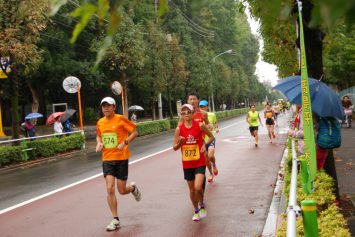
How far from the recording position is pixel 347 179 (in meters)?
9.12

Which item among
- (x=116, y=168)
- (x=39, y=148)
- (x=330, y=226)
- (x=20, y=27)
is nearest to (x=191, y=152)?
(x=116, y=168)

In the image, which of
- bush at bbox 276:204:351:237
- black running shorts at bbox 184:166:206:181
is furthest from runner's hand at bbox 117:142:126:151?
bush at bbox 276:204:351:237

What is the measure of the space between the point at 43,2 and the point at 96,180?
8.61 metres

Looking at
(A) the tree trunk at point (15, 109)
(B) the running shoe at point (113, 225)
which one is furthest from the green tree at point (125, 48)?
(B) the running shoe at point (113, 225)

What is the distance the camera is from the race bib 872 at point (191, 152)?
666cm

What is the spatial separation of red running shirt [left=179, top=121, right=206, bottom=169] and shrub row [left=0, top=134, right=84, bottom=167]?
11138 millimetres

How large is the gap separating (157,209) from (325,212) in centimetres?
333

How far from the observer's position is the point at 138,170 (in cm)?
1298

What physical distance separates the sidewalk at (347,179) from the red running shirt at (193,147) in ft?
6.81

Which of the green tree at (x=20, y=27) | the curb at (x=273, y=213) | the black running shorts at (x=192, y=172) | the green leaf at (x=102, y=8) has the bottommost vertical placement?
the curb at (x=273, y=213)

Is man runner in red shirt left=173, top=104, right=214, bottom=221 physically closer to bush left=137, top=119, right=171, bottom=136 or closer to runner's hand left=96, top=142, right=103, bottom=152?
runner's hand left=96, top=142, right=103, bottom=152

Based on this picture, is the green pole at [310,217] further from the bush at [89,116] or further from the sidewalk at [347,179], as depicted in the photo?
the bush at [89,116]

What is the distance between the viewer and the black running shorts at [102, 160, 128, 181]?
672 cm

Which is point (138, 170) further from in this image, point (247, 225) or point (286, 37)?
point (247, 225)
